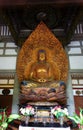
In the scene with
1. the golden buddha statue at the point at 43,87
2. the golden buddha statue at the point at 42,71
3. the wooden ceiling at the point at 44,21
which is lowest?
the golden buddha statue at the point at 43,87

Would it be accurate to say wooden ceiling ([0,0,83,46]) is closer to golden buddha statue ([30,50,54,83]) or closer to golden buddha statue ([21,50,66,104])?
golden buddha statue ([30,50,54,83])

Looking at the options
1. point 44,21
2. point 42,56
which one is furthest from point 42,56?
point 44,21

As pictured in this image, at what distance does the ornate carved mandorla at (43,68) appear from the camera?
530cm

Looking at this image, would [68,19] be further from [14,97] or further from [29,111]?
[29,111]

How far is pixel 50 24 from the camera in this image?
22.8 feet

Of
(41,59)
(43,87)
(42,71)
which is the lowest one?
(43,87)

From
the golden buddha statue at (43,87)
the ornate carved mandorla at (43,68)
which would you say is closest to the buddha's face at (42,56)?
the ornate carved mandorla at (43,68)

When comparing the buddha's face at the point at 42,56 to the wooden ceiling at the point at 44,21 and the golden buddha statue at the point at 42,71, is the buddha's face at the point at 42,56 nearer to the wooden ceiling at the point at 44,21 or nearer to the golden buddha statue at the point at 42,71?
the golden buddha statue at the point at 42,71

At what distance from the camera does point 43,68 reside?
6.02 metres

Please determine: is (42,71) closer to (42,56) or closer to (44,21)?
(42,56)

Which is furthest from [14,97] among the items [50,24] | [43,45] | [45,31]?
[50,24]

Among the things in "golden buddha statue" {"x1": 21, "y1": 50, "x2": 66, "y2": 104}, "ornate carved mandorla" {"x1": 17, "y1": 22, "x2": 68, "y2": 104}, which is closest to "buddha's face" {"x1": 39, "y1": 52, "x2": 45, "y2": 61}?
"ornate carved mandorla" {"x1": 17, "y1": 22, "x2": 68, "y2": 104}

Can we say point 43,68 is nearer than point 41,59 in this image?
Yes

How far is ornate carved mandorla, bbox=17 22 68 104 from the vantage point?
530cm
